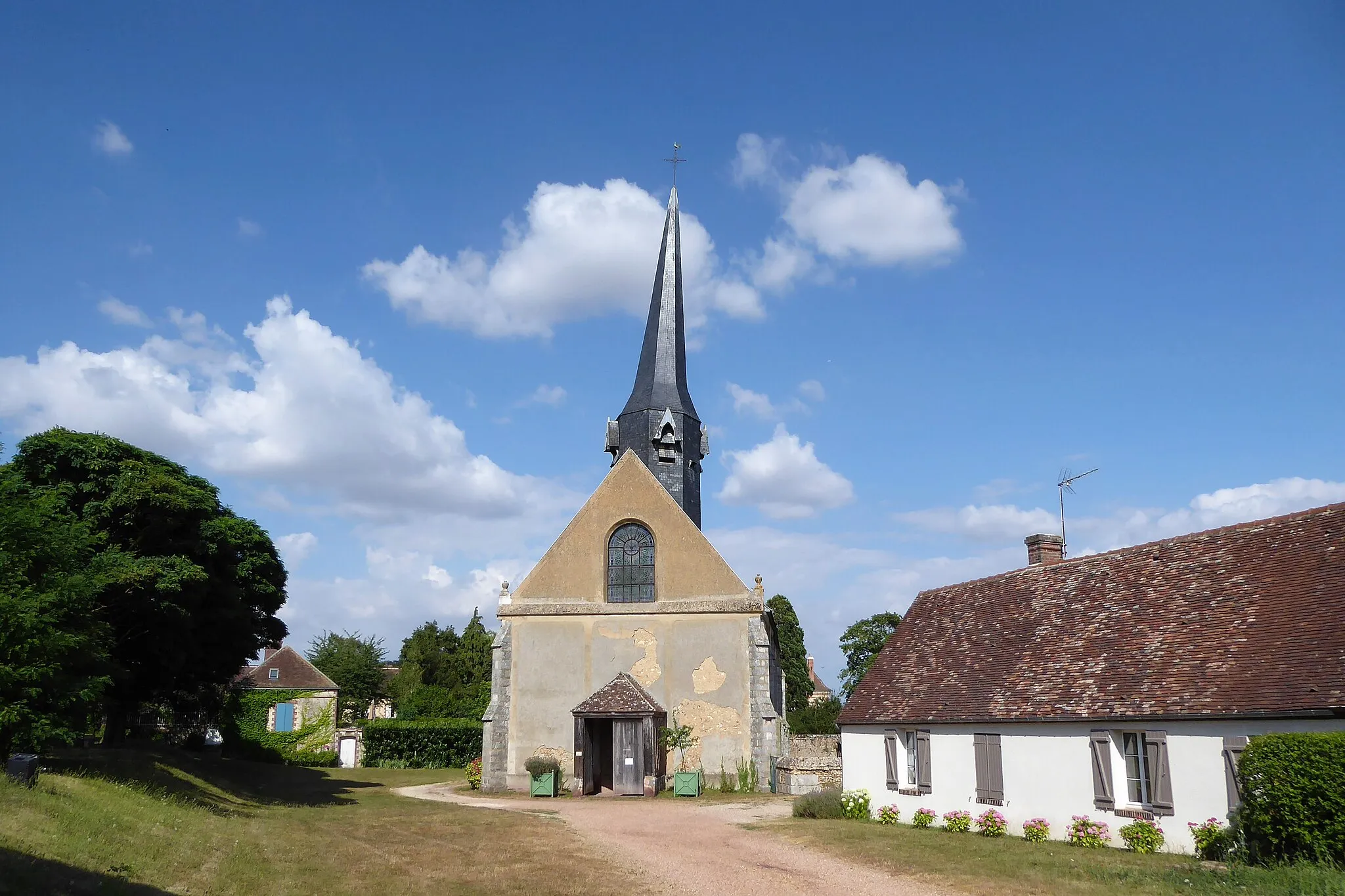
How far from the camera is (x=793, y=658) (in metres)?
57.5

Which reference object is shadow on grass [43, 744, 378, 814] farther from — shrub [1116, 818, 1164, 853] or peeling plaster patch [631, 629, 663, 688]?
shrub [1116, 818, 1164, 853]

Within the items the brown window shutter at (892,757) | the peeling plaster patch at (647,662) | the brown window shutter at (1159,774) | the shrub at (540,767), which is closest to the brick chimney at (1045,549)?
the brown window shutter at (892,757)

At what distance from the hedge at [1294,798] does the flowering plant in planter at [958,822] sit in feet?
18.4

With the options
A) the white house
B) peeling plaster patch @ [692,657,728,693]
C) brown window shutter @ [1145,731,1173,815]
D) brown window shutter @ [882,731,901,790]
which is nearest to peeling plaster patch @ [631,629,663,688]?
peeling plaster patch @ [692,657,728,693]

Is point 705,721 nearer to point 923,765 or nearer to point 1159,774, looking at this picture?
point 923,765

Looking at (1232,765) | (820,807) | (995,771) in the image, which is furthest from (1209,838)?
(820,807)

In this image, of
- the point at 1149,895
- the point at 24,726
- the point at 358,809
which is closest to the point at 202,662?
the point at 358,809

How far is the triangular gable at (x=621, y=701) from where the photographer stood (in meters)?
26.2

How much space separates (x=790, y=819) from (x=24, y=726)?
14.0 meters

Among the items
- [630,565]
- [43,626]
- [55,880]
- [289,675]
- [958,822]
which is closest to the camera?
[55,880]

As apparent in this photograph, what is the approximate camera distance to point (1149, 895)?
1112cm

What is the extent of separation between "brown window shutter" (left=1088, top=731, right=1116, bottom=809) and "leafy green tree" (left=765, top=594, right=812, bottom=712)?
41561 millimetres

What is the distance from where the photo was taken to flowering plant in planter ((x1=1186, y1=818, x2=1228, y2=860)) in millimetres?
13484

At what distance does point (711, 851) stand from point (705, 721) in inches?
461
